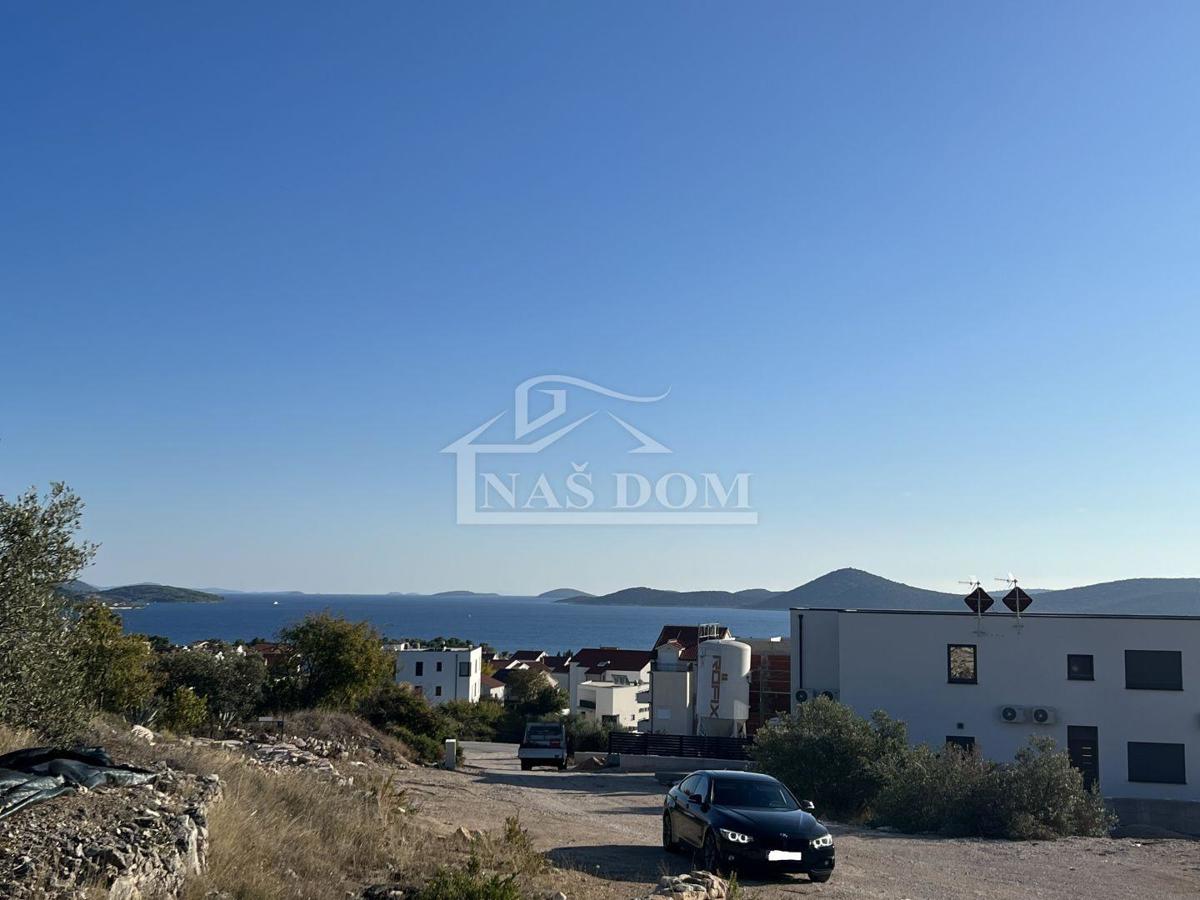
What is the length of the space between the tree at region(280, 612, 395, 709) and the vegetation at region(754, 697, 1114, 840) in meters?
15.1

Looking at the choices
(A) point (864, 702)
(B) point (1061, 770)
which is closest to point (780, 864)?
(B) point (1061, 770)

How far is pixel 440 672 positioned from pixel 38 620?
63999 mm

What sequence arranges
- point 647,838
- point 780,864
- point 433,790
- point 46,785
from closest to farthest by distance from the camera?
point 46,785
point 780,864
point 647,838
point 433,790

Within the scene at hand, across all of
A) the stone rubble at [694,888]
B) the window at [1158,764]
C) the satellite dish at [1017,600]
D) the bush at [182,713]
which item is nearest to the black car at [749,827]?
the stone rubble at [694,888]

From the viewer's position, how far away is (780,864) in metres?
12.0

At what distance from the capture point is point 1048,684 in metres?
30.1

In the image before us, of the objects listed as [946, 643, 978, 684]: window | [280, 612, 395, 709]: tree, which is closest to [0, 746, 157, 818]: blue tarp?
[280, 612, 395, 709]: tree

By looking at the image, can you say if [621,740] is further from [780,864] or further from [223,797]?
[223,797]

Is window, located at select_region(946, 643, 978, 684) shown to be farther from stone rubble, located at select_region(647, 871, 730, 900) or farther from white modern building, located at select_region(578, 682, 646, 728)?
white modern building, located at select_region(578, 682, 646, 728)

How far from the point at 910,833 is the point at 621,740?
17.0 m

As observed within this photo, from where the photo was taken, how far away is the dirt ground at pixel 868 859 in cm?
1220

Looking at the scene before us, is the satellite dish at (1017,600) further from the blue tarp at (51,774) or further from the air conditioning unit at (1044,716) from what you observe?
the blue tarp at (51,774)

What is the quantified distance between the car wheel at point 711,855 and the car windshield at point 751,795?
729 mm

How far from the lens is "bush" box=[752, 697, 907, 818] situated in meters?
22.1
